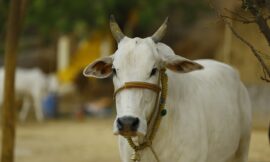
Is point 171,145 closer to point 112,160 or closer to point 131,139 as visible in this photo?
point 131,139

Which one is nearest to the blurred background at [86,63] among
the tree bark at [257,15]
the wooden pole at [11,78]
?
the wooden pole at [11,78]

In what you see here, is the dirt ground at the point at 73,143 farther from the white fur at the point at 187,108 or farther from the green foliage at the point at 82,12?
the white fur at the point at 187,108

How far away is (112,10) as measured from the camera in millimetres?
18531

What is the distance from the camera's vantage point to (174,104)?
5145 millimetres

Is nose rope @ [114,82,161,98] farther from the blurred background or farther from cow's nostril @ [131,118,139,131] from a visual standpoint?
the blurred background

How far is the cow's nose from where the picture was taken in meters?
4.38

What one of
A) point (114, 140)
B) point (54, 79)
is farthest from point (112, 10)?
point (114, 140)

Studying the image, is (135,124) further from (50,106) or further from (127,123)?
(50,106)

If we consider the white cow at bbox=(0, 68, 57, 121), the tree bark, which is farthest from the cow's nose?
the white cow at bbox=(0, 68, 57, 121)

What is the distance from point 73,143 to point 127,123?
884 cm

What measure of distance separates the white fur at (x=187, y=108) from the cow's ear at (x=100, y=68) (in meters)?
0.14

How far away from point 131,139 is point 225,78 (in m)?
1.65

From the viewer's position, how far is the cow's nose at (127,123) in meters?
4.38

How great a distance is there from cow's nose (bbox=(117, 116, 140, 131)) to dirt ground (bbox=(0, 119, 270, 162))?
4.64m
